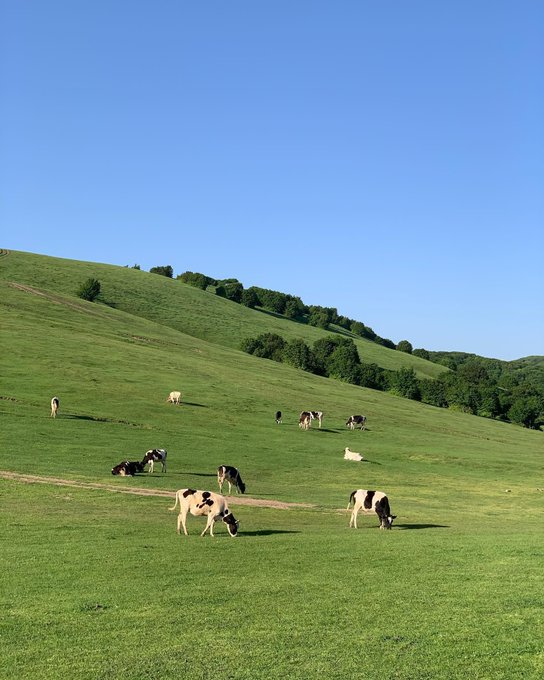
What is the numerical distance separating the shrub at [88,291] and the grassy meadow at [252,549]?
5802cm

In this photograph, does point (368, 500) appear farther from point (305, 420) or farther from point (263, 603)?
point (305, 420)

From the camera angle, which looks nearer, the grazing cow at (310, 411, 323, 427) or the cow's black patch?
the cow's black patch

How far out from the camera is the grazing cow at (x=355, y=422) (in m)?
69.9

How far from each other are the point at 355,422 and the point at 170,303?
8723 centimetres

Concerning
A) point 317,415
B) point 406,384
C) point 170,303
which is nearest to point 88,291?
point 170,303

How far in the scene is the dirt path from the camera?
102ft

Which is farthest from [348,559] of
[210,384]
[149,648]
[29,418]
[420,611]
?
[210,384]

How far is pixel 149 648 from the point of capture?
11.6 metres

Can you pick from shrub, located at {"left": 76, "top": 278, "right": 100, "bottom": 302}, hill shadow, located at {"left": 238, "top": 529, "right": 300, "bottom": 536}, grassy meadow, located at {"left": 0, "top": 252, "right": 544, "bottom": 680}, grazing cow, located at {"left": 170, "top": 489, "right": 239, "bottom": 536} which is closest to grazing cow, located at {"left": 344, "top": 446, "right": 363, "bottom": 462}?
grassy meadow, located at {"left": 0, "top": 252, "right": 544, "bottom": 680}

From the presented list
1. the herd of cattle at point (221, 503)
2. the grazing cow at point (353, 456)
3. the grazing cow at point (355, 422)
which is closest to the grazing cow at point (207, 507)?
the herd of cattle at point (221, 503)

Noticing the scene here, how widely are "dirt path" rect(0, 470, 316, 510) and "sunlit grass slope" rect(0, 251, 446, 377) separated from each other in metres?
97.8

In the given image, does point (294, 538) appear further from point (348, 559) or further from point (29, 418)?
point (29, 418)

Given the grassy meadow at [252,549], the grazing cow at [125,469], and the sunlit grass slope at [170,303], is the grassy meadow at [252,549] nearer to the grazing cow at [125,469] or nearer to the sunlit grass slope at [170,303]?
the grazing cow at [125,469]

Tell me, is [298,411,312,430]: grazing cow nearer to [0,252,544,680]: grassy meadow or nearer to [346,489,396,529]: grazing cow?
[0,252,544,680]: grassy meadow
